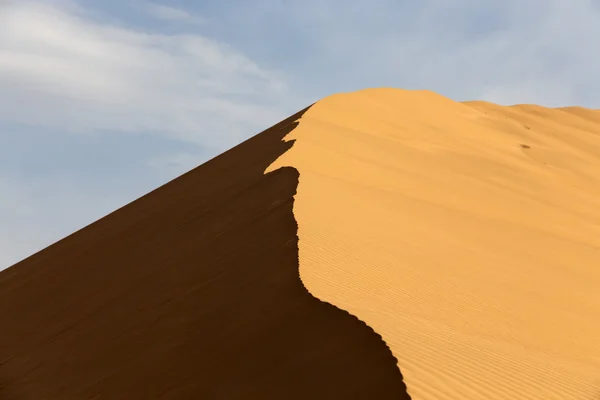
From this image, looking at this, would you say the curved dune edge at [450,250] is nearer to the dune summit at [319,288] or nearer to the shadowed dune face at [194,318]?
the dune summit at [319,288]

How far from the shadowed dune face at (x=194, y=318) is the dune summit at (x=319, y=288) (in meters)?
0.03

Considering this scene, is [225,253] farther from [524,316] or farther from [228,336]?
[524,316]

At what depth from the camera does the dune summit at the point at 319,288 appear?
17.9 feet

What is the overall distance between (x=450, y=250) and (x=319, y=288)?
357cm

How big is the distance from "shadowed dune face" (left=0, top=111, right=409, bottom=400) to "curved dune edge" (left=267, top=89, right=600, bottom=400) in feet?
1.05

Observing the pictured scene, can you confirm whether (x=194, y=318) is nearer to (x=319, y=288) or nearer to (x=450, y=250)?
(x=319, y=288)

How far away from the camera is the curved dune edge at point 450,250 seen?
566cm

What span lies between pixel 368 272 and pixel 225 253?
2.01 meters

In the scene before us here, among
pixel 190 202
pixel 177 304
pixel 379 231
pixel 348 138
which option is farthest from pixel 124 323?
pixel 348 138

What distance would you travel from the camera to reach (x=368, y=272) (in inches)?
302

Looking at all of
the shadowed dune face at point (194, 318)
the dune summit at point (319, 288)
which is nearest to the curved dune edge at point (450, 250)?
the dune summit at point (319, 288)

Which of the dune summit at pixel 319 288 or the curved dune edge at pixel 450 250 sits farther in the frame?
the curved dune edge at pixel 450 250

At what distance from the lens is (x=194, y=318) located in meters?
7.22

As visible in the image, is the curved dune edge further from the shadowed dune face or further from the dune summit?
the shadowed dune face
